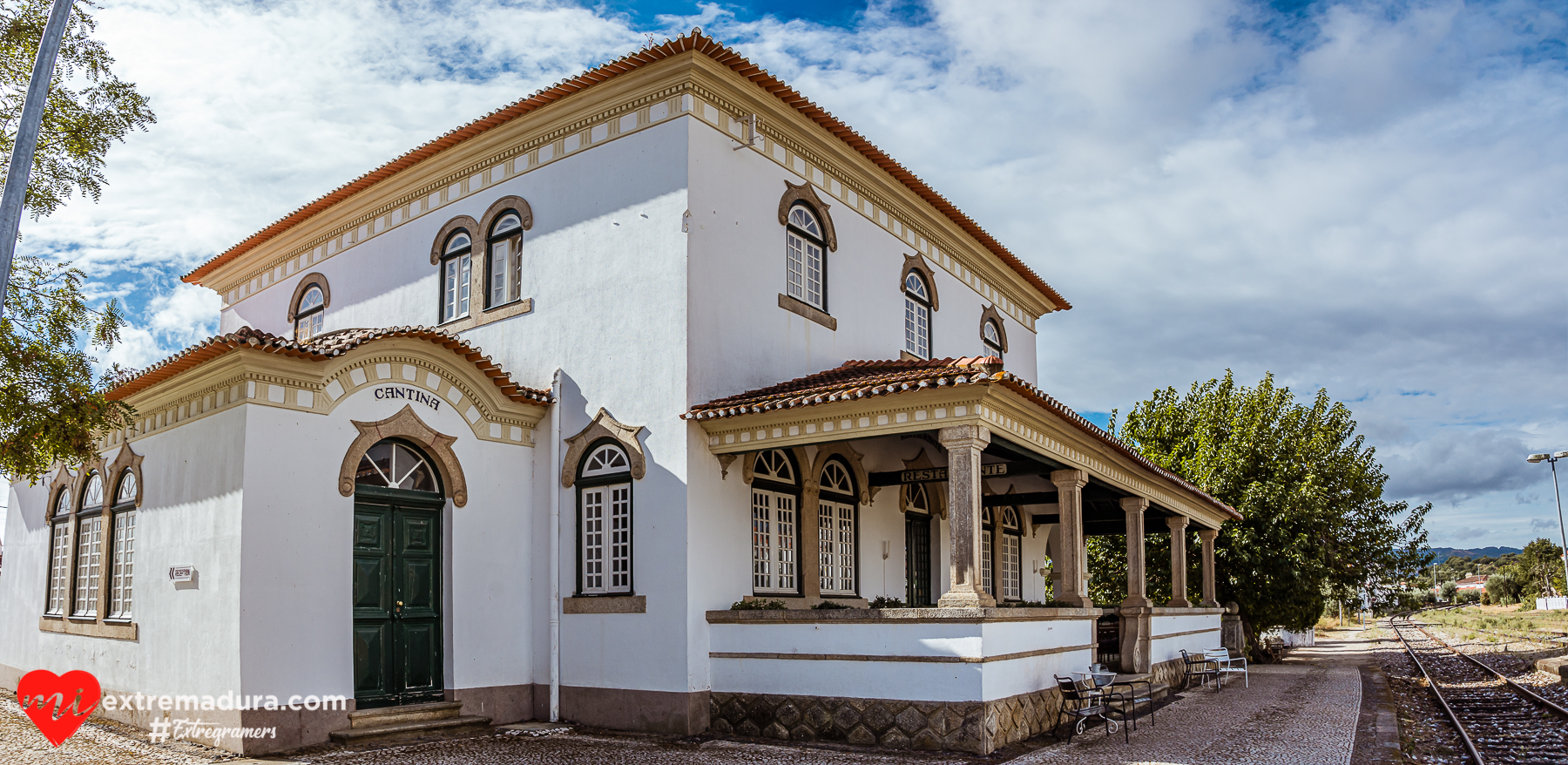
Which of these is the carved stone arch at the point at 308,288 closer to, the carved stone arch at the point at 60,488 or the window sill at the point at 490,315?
the window sill at the point at 490,315

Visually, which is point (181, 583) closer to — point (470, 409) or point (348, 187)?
point (470, 409)

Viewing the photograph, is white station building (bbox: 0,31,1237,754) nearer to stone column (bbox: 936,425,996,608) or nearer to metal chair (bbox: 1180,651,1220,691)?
stone column (bbox: 936,425,996,608)

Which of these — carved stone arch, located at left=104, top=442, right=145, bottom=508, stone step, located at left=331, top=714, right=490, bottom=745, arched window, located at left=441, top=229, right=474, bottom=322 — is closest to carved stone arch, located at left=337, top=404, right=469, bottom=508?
stone step, located at left=331, top=714, right=490, bottom=745

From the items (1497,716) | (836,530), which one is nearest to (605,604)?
(836,530)

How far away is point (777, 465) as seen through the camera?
13.1 meters

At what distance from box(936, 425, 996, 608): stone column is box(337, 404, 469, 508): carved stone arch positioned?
5.44 m

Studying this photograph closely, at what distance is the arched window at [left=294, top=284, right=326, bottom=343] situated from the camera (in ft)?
55.3

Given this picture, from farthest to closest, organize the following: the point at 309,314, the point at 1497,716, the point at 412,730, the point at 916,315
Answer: the point at 309,314 → the point at 916,315 → the point at 1497,716 → the point at 412,730

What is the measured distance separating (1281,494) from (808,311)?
1492 centimetres

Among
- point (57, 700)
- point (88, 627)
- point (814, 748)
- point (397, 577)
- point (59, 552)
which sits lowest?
point (814, 748)

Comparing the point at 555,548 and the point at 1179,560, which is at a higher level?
the point at 555,548

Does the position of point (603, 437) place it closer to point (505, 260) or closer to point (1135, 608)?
point (505, 260)

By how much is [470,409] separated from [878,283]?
617cm

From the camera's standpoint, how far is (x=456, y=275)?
1466cm
